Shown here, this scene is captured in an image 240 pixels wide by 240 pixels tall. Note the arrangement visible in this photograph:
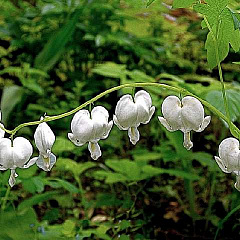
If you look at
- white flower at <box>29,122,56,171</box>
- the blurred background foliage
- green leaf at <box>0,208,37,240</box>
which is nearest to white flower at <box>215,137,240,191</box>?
white flower at <box>29,122,56,171</box>

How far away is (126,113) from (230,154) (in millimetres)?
157

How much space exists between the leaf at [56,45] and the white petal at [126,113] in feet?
4.56

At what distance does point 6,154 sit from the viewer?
71 centimetres

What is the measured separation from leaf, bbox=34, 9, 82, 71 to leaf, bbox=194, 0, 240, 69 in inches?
53.7

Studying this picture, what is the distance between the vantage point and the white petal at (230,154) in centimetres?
69

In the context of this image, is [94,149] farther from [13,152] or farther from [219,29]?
[219,29]

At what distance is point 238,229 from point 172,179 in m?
0.46

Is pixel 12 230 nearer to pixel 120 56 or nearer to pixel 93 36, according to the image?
pixel 93 36

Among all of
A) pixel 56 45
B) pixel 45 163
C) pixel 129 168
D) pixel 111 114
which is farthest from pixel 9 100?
pixel 45 163

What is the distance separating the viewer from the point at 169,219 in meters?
1.50

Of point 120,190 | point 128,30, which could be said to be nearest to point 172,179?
point 120,190

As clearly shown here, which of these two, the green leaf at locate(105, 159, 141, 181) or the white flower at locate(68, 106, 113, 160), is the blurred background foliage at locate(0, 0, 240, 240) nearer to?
the green leaf at locate(105, 159, 141, 181)

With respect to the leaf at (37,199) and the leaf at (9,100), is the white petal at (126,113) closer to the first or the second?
the leaf at (37,199)

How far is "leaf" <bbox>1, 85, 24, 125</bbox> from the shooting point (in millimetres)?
2049
